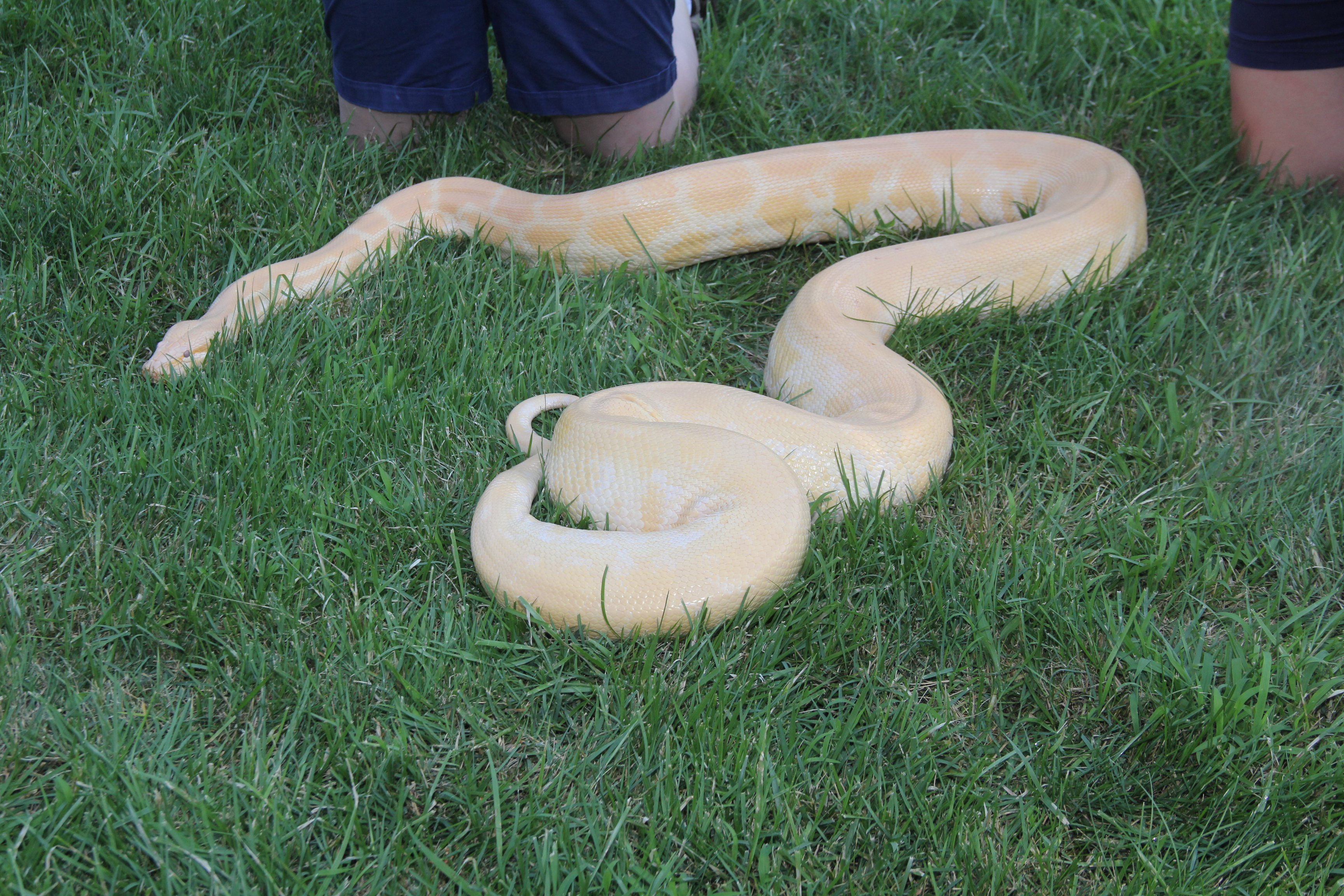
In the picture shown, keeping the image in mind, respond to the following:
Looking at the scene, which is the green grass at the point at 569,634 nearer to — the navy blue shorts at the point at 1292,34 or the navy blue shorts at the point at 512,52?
the navy blue shorts at the point at 512,52

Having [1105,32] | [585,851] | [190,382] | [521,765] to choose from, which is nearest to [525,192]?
[190,382]

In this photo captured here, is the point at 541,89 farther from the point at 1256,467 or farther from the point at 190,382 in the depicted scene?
the point at 1256,467

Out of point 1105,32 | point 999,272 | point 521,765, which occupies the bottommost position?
point 521,765

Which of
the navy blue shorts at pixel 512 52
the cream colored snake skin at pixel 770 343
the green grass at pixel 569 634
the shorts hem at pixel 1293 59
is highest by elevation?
the shorts hem at pixel 1293 59

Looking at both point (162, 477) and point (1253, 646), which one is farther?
point (162, 477)

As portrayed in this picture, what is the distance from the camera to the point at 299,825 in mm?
1928

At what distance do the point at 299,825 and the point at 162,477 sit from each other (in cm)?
113

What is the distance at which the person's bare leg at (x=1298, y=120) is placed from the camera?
381 cm

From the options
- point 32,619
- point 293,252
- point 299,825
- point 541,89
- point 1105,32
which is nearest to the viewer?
point 299,825

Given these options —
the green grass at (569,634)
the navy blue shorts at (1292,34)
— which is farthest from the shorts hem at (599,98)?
the navy blue shorts at (1292,34)

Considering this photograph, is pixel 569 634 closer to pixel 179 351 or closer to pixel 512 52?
pixel 179 351

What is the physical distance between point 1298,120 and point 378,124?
138 inches

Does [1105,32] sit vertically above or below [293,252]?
above

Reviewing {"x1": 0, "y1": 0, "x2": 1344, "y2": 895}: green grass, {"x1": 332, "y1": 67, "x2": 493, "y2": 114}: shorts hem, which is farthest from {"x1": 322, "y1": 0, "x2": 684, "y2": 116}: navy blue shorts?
{"x1": 0, "y1": 0, "x2": 1344, "y2": 895}: green grass
